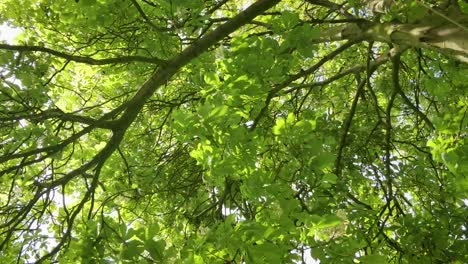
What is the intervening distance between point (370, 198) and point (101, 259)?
3.39 metres

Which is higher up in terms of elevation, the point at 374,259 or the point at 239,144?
the point at 239,144

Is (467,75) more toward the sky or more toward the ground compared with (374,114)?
more toward the ground

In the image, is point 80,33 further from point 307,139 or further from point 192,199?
point 307,139

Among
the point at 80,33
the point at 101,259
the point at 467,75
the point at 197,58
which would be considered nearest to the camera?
the point at 101,259

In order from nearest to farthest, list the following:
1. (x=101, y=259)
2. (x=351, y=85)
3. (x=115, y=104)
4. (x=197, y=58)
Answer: (x=101, y=259) < (x=197, y=58) < (x=115, y=104) < (x=351, y=85)

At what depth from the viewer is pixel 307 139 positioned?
242cm

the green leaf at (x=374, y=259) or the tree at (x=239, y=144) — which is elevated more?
the tree at (x=239, y=144)

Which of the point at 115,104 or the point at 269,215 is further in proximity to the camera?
the point at 115,104

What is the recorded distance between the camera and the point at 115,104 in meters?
5.50

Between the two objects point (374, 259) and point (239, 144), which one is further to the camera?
point (239, 144)

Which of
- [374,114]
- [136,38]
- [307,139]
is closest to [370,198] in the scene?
[374,114]

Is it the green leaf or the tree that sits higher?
the tree

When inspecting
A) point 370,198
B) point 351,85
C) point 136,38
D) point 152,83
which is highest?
point 351,85

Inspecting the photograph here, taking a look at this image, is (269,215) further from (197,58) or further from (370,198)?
(370,198)
